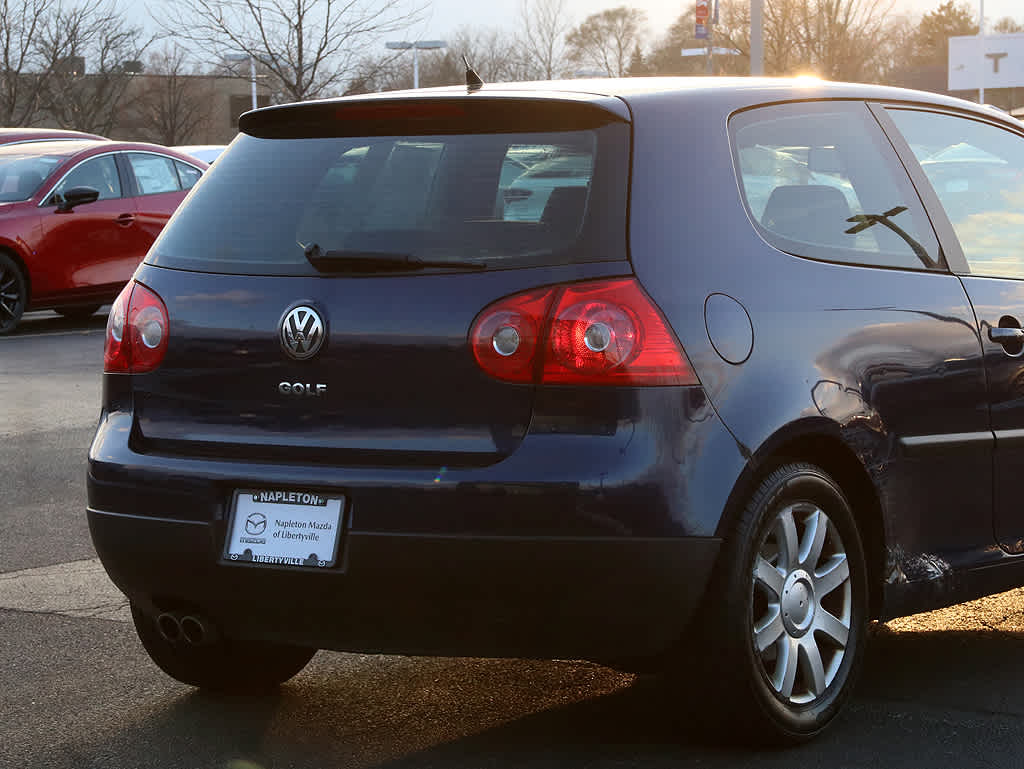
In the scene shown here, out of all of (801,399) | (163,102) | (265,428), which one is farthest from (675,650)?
(163,102)

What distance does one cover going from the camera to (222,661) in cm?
476

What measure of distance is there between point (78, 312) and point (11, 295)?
2.05 metres

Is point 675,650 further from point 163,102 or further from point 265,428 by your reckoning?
point 163,102

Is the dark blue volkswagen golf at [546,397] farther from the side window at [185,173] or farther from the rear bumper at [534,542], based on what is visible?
the side window at [185,173]

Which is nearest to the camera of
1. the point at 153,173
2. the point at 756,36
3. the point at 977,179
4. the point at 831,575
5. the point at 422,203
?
the point at 422,203

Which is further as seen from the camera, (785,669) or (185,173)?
(185,173)

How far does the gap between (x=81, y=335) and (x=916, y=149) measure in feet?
40.3

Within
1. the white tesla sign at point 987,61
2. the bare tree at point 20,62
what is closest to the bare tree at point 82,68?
the bare tree at point 20,62

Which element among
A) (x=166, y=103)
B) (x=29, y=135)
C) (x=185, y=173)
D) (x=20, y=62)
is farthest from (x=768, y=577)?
(x=166, y=103)

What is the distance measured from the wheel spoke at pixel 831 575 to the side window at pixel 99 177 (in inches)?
525

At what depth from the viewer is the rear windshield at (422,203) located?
3979 millimetres

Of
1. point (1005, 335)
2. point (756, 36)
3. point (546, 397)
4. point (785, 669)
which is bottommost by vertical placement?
point (756, 36)

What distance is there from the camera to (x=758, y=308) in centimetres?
413

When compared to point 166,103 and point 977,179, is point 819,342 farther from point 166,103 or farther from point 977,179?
point 166,103
